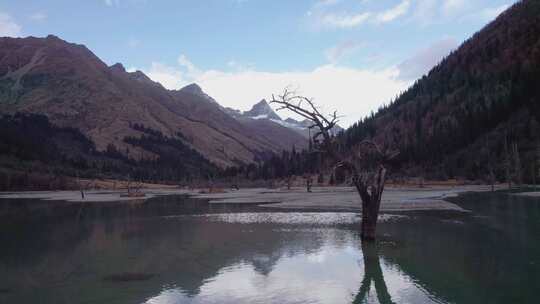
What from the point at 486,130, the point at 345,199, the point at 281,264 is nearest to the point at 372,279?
the point at 281,264

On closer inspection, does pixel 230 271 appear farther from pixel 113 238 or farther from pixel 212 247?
pixel 113 238

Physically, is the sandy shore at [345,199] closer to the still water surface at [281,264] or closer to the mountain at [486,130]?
the still water surface at [281,264]

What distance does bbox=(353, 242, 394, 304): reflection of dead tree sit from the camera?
54.7ft

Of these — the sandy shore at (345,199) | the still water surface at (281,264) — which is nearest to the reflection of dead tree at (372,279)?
the still water surface at (281,264)

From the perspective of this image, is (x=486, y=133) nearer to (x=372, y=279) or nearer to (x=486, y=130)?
(x=486, y=130)

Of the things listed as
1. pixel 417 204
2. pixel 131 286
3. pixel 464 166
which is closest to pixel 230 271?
pixel 131 286

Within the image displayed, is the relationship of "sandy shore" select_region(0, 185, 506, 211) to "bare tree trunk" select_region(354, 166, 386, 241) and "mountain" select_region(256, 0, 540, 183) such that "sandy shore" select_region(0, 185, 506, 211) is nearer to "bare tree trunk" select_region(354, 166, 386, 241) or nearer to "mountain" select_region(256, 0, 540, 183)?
"mountain" select_region(256, 0, 540, 183)

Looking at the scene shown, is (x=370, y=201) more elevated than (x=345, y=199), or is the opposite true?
(x=370, y=201)

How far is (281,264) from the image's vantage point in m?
22.8

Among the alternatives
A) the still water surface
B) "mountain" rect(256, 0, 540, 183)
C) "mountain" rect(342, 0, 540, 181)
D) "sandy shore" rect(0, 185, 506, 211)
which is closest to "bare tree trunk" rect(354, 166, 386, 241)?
the still water surface

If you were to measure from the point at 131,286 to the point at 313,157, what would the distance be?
17640 centimetres

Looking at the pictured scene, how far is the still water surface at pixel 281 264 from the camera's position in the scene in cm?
1722

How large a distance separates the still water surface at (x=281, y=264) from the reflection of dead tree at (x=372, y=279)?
0.04 meters

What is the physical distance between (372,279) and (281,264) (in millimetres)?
4854
